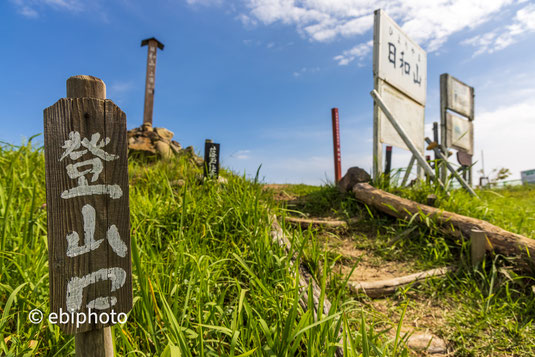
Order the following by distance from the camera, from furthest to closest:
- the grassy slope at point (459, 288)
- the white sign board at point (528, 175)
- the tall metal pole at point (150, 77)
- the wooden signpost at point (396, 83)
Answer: the white sign board at point (528, 175) < the tall metal pole at point (150, 77) < the wooden signpost at point (396, 83) < the grassy slope at point (459, 288)

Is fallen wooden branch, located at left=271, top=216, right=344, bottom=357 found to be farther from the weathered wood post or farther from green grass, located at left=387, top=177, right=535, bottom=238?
green grass, located at left=387, top=177, right=535, bottom=238

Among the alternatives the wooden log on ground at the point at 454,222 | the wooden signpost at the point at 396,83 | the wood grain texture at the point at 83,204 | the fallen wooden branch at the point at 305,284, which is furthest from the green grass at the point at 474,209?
the wood grain texture at the point at 83,204

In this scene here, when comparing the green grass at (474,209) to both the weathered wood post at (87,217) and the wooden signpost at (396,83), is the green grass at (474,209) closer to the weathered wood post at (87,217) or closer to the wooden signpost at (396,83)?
the wooden signpost at (396,83)

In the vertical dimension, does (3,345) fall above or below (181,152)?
below

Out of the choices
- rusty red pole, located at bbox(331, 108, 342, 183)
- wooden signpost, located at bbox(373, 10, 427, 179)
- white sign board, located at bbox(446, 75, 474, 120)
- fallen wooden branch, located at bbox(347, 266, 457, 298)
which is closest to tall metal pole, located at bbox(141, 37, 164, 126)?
rusty red pole, located at bbox(331, 108, 342, 183)

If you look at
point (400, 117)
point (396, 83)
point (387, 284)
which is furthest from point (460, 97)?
point (387, 284)

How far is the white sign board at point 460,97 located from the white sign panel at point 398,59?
0.47 meters

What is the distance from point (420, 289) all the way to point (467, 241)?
32.1 inches

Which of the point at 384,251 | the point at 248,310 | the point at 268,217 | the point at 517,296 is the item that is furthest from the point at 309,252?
the point at 517,296

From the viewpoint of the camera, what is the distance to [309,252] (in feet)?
8.02

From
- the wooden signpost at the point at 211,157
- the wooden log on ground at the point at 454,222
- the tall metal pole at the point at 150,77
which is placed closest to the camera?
the wooden log on ground at the point at 454,222

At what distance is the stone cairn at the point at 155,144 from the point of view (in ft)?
21.1

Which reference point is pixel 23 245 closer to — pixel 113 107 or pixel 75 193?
pixel 75 193

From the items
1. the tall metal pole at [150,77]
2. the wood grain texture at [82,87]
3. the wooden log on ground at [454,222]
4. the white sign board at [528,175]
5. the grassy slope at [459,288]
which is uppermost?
the tall metal pole at [150,77]
